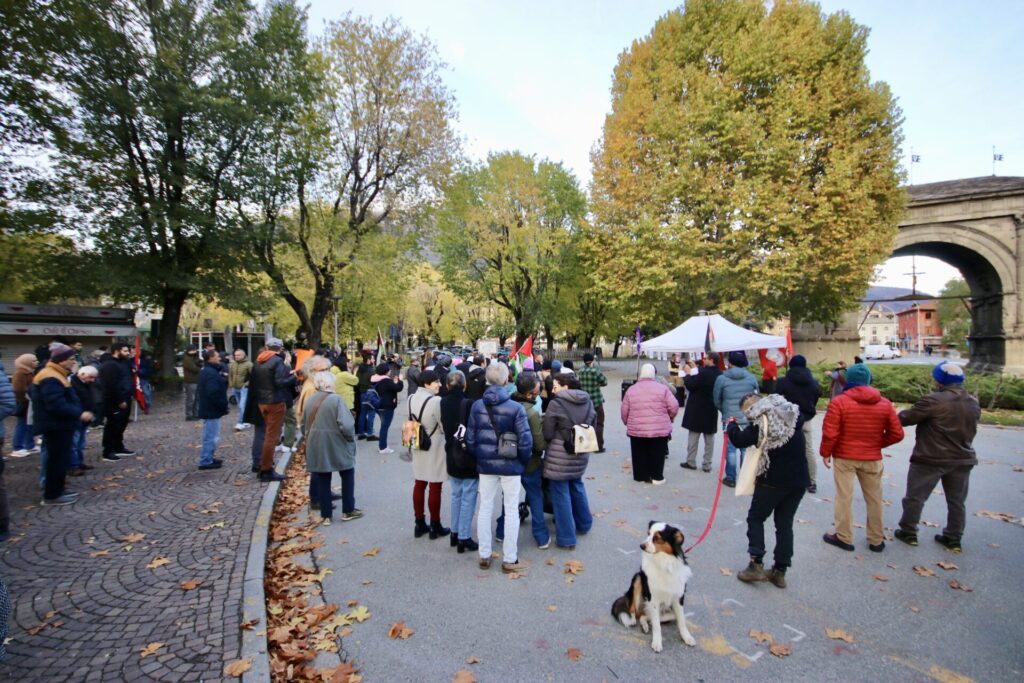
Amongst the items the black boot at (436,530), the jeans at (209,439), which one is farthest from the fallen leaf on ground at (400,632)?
the jeans at (209,439)

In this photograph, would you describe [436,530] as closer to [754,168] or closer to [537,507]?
[537,507]

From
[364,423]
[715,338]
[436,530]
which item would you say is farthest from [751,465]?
[364,423]

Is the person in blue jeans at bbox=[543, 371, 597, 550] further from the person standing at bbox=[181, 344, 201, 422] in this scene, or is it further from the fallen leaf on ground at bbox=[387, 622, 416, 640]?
the person standing at bbox=[181, 344, 201, 422]

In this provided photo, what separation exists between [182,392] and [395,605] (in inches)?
791

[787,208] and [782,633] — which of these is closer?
[782,633]

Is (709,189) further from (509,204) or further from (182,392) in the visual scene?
(182,392)

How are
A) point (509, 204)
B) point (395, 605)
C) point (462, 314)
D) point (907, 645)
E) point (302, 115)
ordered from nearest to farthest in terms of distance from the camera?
point (907, 645), point (395, 605), point (302, 115), point (509, 204), point (462, 314)

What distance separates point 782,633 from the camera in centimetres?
383

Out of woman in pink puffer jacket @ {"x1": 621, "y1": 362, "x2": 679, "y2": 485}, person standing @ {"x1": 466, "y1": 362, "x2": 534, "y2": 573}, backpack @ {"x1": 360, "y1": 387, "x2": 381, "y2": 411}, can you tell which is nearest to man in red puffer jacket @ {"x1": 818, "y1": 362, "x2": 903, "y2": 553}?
woman in pink puffer jacket @ {"x1": 621, "y1": 362, "x2": 679, "y2": 485}

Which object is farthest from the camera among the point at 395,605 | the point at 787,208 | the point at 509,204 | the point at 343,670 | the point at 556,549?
the point at 509,204

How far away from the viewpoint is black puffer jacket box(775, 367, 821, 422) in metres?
6.71

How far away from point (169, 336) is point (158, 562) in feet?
66.8

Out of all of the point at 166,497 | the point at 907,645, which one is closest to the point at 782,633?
the point at 907,645

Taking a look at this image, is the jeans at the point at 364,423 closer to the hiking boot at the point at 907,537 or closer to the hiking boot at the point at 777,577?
the hiking boot at the point at 777,577
